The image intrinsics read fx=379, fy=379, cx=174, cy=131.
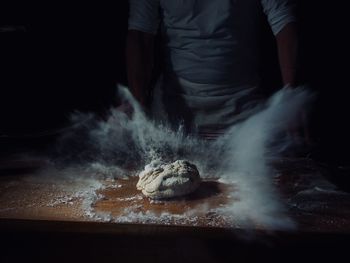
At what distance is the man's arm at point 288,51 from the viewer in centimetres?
378

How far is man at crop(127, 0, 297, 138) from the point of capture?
393 centimetres

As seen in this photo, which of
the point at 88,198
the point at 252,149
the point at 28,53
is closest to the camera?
the point at 88,198

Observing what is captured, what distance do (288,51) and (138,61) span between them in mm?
1563

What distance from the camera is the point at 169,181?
2.53 metres

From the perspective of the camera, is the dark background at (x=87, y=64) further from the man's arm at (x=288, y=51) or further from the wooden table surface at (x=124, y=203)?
the wooden table surface at (x=124, y=203)

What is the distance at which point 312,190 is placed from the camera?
8.45 feet

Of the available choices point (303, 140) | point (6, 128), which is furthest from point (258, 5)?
point (6, 128)

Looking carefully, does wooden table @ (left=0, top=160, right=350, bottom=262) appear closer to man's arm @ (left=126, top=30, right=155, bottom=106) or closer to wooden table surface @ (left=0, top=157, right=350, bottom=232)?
wooden table surface @ (left=0, top=157, right=350, bottom=232)

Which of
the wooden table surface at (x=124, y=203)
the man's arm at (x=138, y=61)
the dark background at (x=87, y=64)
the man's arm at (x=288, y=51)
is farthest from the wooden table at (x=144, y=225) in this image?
the dark background at (x=87, y=64)

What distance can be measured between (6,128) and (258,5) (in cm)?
346

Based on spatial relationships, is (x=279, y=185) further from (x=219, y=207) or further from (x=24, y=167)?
(x=24, y=167)

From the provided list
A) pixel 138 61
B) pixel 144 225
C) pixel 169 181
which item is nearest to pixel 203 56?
pixel 138 61

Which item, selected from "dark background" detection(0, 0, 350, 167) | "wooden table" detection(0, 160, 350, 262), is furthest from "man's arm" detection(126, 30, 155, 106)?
"wooden table" detection(0, 160, 350, 262)

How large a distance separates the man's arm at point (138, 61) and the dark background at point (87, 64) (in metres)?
1.01
